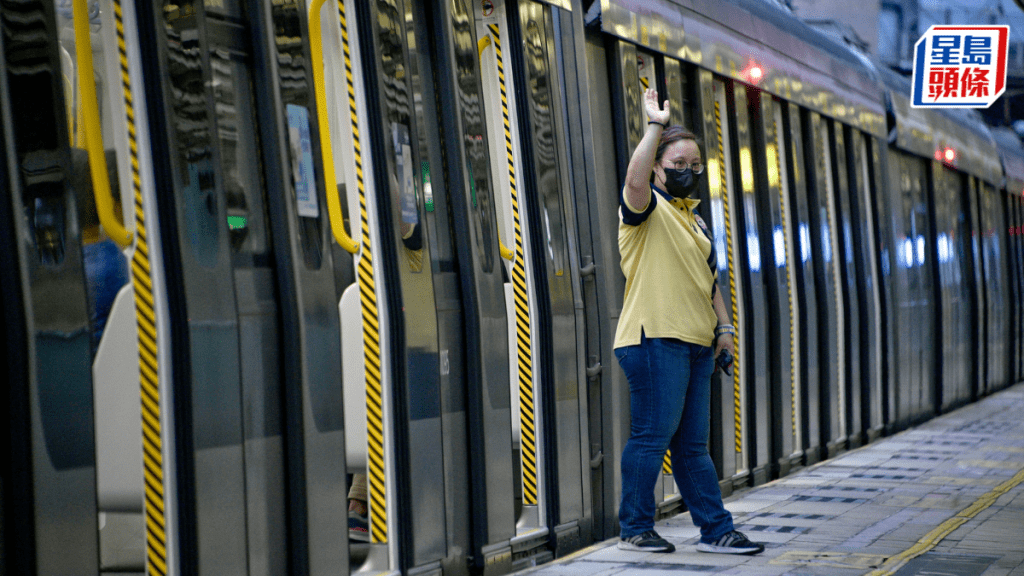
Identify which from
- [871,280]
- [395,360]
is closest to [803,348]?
[871,280]

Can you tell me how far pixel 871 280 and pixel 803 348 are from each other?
2333mm

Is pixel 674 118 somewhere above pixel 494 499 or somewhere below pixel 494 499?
above

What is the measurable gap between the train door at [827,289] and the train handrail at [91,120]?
766 cm

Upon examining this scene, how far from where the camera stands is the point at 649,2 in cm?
732

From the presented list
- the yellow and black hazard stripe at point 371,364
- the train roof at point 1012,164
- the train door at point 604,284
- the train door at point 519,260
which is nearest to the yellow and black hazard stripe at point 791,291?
the train door at point 604,284

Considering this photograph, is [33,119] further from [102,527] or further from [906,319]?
[906,319]

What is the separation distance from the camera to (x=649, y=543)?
6031 mm

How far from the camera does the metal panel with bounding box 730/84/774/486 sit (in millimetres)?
8852

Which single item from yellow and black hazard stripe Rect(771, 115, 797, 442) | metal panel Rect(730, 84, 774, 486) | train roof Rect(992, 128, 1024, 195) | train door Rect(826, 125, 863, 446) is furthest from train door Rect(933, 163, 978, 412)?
metal panel Rect(730, 84, 774, 486)

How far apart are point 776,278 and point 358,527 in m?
A: 4.33

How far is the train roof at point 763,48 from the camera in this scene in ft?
24.1

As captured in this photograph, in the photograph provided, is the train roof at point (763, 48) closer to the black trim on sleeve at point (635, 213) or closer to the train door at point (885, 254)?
the train door at point (885, 254)

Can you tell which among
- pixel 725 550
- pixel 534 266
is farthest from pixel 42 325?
pixel 725 550

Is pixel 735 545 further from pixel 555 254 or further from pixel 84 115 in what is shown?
pixel 84 115
